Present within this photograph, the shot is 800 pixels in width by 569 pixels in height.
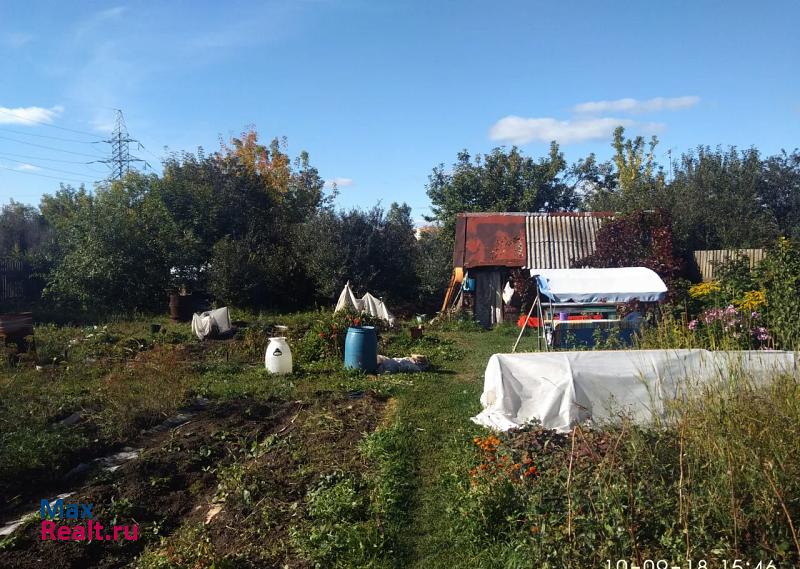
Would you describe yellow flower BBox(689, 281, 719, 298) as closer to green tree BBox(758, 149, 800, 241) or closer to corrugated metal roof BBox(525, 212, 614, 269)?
corrugated metal roof BBox(525, 212, 614, 269)

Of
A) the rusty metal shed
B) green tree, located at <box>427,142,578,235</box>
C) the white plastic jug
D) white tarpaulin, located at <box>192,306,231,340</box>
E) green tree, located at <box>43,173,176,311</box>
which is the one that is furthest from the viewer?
green tree, located at <box>427,142,578,235</box>

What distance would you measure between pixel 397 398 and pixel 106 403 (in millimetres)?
3744

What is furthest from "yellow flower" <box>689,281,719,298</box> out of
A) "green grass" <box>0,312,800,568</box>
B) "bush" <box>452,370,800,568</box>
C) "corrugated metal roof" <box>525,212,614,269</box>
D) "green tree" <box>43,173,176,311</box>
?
"green tree" <box>43,173,176,311</box>

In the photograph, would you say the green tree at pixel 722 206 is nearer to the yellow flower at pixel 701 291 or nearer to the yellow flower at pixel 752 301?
the yellow flower at pixel 701 291

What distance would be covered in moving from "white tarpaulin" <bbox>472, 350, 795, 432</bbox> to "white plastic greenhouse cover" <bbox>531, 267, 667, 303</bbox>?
5560mm

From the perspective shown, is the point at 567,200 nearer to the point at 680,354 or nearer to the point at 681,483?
the point at 680,354

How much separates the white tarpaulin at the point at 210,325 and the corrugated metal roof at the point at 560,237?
8.74 metres

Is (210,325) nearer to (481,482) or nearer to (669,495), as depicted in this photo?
(481,482)

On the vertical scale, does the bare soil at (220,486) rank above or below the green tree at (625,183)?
below

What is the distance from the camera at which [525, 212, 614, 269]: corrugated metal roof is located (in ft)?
59.2

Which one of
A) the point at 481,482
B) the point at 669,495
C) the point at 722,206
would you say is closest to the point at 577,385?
the point at 481,482

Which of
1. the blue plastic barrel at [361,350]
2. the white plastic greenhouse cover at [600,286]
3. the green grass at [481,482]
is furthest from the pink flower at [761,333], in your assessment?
the blue plastic barrel at [361,350]

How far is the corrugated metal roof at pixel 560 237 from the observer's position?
18047 mm

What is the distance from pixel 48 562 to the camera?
156 inches
